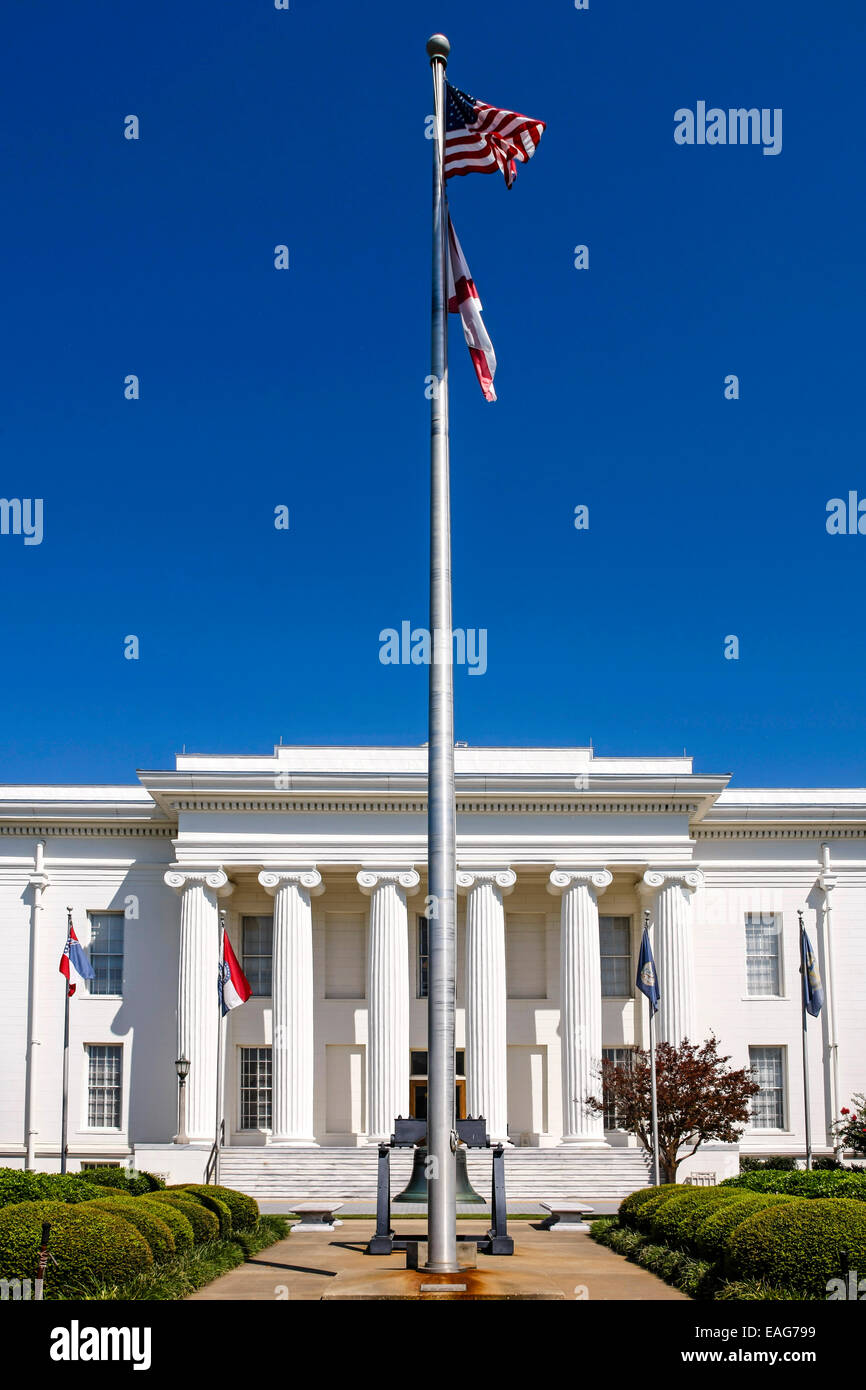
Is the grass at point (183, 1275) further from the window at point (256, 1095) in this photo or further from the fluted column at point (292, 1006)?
the window at point (256, 1095)

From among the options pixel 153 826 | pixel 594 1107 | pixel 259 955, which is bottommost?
pixel 594 1107

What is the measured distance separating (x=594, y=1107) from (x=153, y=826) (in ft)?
53.6

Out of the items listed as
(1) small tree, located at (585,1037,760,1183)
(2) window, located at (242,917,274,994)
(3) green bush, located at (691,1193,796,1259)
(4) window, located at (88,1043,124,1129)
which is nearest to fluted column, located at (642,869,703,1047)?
(1) small tree, located at (585,1037,760,1183)

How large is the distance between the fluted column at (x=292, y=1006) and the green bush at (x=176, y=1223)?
69.3ft

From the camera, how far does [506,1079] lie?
1718 inches

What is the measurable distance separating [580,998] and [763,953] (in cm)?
715

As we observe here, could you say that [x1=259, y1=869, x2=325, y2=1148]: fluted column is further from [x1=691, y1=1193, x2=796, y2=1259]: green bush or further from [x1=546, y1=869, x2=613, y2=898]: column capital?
[x1=691, y1=1193, x2=796, y2=1259]: green bush

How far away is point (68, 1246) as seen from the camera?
52.4 ft

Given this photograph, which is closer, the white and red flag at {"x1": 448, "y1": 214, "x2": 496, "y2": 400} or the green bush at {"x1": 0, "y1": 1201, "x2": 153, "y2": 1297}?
the green bush at {"x1": 0, "y1": 1201, "x2": 153, "y2": 1297}

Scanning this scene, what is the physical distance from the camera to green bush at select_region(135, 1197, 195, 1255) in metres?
19.8

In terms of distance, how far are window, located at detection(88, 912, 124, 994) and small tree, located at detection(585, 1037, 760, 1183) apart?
1688 centimetres
